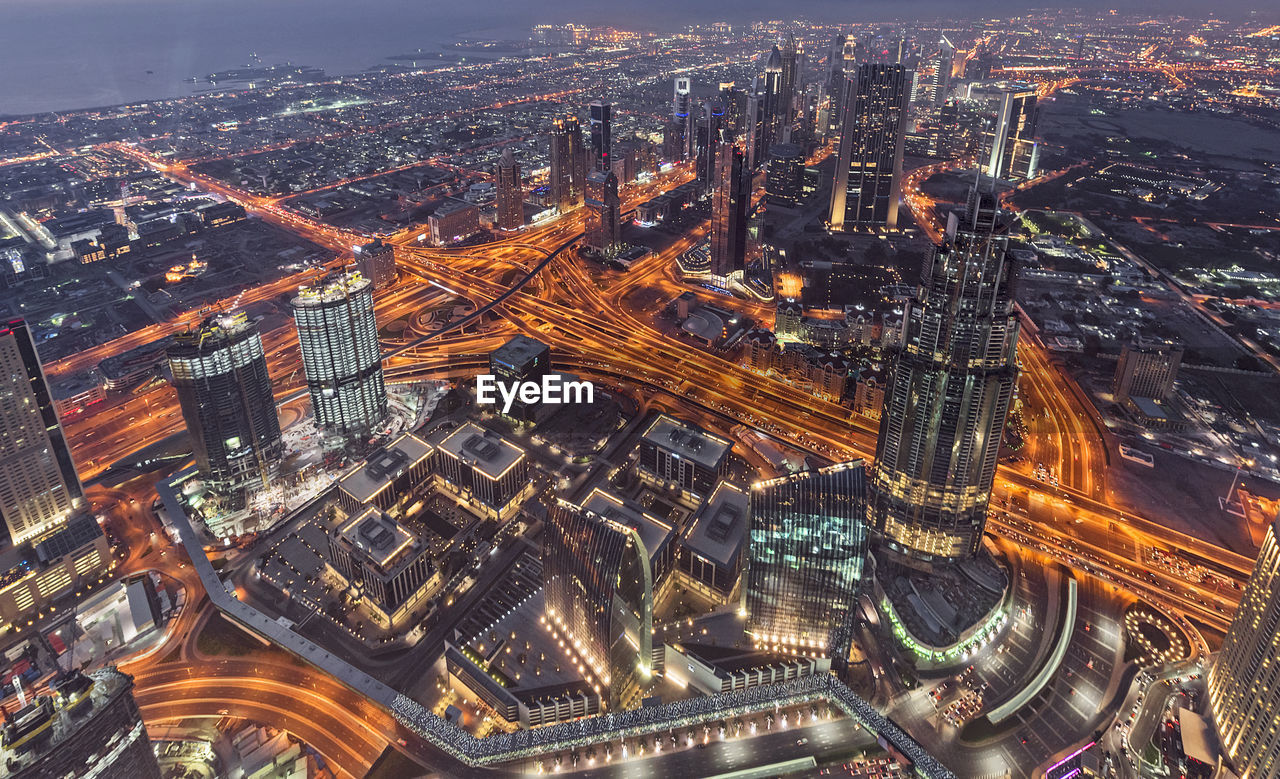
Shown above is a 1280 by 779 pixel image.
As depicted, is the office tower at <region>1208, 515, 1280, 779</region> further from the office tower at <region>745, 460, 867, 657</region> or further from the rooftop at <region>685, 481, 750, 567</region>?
the rooftop at <region>685, 481, 750, 567</region>

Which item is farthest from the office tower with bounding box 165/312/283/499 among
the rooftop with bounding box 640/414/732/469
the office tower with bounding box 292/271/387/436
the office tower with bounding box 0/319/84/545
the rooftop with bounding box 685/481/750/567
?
the rooftop with bounding box 685/481/750/567

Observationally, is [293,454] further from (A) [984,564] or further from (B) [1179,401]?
(B) [1179,401]

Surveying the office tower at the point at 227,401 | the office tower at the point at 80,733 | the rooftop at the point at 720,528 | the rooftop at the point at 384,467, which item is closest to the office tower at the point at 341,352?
the office tower at the point at 227,401

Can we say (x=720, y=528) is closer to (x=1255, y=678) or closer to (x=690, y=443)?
(x=690, y=443)

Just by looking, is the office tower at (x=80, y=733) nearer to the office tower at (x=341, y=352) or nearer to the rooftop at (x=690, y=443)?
the office tower at (x=341, y=352)

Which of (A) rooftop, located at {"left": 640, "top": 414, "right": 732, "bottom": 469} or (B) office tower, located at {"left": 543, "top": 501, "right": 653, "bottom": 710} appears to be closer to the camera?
(B) office tower, located at {"left": 543, "top": 501, "right": 653, "bottom": 710}

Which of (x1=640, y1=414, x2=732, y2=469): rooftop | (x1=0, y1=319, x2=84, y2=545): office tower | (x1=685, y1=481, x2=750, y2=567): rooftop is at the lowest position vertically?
(x1=685, y1=481, x2=750, y2=567): rooftop
